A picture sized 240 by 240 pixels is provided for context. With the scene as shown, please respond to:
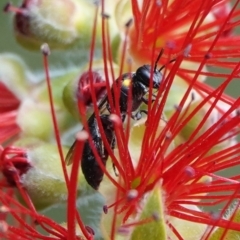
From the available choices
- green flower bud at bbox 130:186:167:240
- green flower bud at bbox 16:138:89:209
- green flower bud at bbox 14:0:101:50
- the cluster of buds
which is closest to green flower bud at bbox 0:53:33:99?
the cluster of buds

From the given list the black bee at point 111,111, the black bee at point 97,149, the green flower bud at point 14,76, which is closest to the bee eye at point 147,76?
the black bee at point 111,111

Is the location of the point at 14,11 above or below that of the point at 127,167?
above

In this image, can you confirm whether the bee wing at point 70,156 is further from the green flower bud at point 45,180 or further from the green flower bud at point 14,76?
the green flower bud at point 14,76

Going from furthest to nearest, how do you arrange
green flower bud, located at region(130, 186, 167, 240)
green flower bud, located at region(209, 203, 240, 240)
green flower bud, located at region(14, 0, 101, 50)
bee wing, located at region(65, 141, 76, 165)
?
green flower bud, located at region(14, 0, 101, 50) → bee wing, located at region(65, 141, 76, 165) → green flower bud, located at region(209, 203, 240, 240) → green flower bud, located at region(130, 186, 167, 240)

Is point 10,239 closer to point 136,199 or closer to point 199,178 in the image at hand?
point 136,199

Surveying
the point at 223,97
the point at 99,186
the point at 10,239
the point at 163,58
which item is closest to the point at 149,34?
→ the point at 163,58

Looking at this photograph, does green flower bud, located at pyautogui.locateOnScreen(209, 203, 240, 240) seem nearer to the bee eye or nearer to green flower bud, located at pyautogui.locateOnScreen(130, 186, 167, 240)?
green flower bud, located at pyautogui.locateOnScreen(130, 186, 167, 240)

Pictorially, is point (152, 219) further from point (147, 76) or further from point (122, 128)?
point (147, 76)

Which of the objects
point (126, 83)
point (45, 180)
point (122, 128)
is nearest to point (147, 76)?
point (126, 83)
